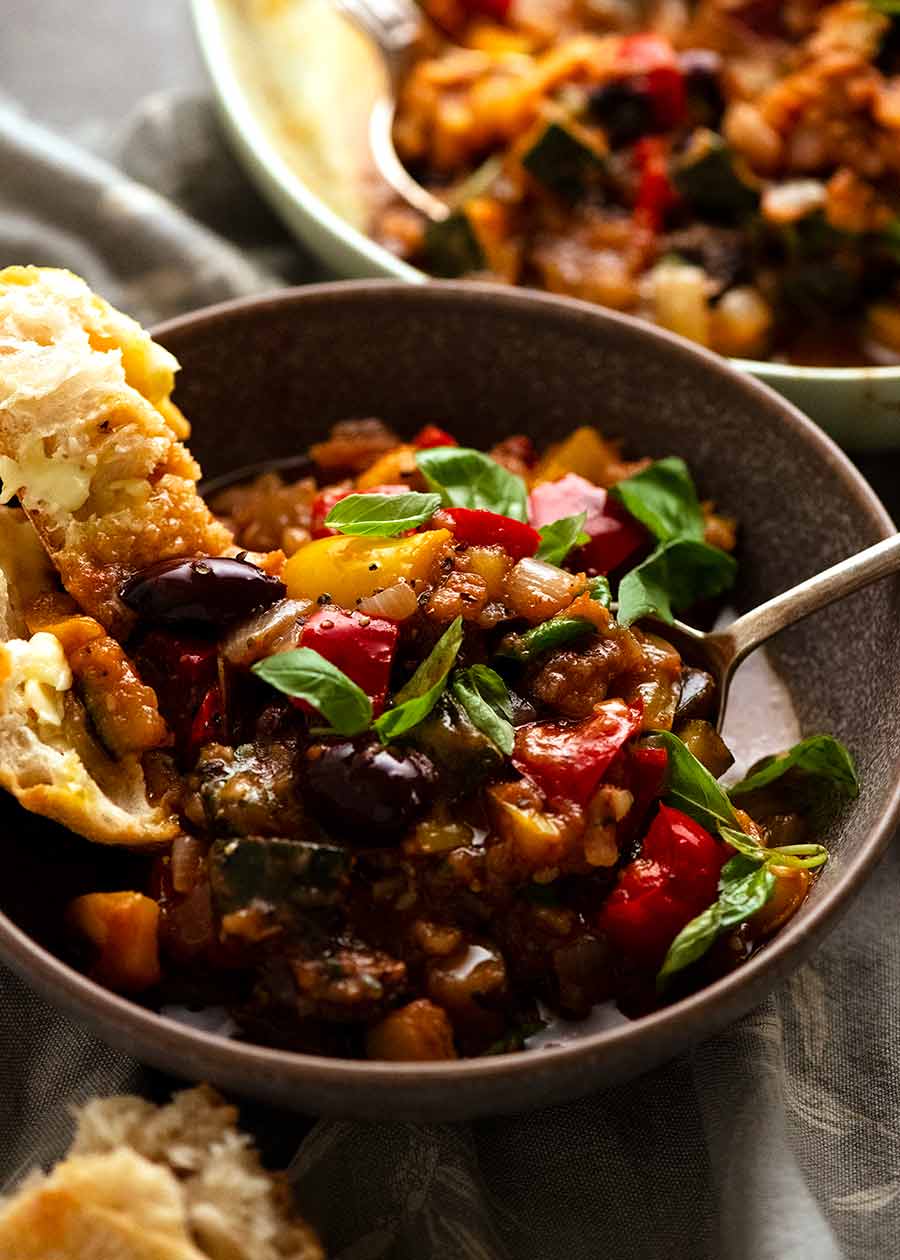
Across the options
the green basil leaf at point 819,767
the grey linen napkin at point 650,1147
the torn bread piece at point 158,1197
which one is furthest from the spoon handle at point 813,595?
the torn bread piece at point 158,1197

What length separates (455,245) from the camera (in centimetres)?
501

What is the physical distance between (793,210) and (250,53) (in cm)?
202

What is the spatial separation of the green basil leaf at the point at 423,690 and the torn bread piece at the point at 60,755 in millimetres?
466

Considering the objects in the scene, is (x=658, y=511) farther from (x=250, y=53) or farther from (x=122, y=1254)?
(x=250, y=53)

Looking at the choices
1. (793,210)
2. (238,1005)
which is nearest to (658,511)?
(238,1005)

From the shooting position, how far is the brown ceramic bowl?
2.99m

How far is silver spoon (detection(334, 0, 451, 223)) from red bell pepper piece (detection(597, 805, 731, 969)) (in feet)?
10.6

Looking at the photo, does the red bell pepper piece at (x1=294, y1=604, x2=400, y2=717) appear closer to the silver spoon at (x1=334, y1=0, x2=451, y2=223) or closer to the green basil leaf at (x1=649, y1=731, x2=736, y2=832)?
the green basil leaf at (x1=649, y1=731, x2=736, y2=832)

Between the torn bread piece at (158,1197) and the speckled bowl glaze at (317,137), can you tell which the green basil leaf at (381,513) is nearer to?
the torn bread piece at (158,1197)

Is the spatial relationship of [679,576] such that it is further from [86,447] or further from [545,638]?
[86,447]

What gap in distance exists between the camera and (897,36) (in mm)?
5250

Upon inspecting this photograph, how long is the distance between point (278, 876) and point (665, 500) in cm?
149

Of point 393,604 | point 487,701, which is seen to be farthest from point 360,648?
point 487,701

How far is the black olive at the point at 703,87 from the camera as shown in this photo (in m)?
5.43
